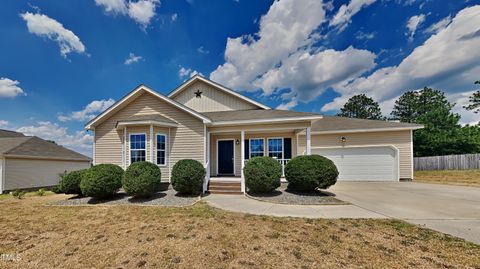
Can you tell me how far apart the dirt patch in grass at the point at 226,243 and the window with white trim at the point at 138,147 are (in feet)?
14.2

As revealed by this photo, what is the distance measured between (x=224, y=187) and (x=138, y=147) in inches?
187

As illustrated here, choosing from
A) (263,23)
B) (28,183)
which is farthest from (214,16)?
(28,183)

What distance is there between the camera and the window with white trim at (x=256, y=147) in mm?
12477

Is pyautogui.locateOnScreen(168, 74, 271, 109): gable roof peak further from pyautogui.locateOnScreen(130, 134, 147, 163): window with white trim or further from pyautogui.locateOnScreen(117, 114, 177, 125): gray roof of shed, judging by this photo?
pyautogui.locateOnScreen(130, 134, 147, 163): window with white trim

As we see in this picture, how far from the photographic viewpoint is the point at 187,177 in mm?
8586

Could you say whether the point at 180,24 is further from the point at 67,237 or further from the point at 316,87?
the point at 316,87

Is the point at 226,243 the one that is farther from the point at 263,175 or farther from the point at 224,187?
the point at 224,187

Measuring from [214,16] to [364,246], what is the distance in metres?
14.0

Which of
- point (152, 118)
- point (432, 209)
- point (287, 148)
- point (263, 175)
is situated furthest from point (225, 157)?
point (432, 209)

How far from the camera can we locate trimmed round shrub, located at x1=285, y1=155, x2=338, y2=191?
8.41 metres

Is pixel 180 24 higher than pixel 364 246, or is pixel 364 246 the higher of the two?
pixel 180 24

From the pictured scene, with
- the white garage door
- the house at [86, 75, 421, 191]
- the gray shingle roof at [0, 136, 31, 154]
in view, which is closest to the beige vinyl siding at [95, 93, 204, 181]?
the house at [86, 75, 421, 191]

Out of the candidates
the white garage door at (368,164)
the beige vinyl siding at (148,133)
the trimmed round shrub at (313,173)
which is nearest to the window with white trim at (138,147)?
the beige vinyl siding at (148,133)

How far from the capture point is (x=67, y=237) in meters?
4.71
